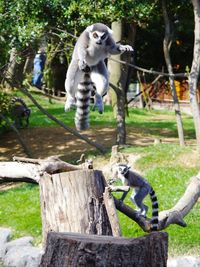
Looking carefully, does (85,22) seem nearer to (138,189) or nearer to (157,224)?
(138,189)

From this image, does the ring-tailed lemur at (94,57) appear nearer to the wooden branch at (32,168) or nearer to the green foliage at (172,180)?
the wooden branch at (32,168)

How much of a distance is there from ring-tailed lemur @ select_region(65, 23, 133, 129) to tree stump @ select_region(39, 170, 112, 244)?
1.74 feet

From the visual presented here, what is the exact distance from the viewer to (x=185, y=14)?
14.2 m

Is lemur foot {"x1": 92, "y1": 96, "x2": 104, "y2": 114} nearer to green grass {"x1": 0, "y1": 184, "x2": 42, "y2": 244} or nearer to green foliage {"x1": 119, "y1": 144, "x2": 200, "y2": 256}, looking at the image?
green foliage {"x1": 119, "y1": 144, "x2": 200, "y2": 256}

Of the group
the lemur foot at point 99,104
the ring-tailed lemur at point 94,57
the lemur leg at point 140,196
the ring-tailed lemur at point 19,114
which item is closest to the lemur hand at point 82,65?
the ring-tailed lemur at point 94,57

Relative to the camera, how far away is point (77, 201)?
5.42 meters

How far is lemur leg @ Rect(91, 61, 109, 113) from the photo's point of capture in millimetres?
6035

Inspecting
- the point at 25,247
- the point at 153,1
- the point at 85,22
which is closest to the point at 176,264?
the point at 25,247

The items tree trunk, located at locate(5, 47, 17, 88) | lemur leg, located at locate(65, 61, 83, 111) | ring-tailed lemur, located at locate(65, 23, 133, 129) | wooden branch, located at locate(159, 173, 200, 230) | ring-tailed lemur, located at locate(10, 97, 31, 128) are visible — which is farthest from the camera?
ring-tailed lemur, located at locate(10, 97, 31, 128)

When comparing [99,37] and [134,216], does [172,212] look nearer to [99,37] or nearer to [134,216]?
[134,216]

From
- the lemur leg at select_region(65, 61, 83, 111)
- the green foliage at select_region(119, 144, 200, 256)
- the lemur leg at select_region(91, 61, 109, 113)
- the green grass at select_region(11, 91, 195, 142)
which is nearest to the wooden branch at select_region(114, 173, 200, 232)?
the lemur leg at select_region(91, 61, 109, 113)

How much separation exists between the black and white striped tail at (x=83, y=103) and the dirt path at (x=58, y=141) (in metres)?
7.04

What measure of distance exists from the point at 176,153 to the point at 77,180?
6.87m

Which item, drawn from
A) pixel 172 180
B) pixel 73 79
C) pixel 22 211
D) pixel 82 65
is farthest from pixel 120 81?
pixel 82 65
